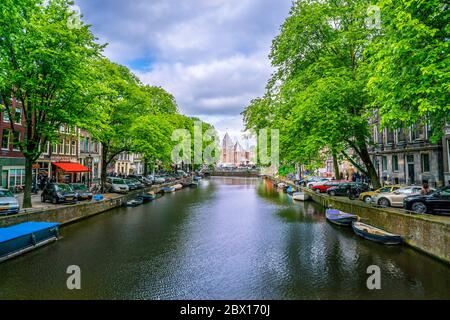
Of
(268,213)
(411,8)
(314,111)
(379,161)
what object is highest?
(411,8)

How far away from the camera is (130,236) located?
59.4 ft

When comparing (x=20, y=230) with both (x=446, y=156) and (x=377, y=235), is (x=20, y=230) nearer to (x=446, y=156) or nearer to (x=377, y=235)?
(x=377, y=235)

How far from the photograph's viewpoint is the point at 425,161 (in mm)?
32688

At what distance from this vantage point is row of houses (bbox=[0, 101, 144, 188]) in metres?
30.7

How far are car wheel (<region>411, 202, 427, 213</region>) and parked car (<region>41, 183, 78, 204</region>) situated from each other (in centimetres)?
2579

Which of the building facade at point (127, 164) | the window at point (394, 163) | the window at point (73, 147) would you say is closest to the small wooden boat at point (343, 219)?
the window at point (394, 163)

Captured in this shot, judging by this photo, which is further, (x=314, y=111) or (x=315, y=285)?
(x=314, y=111)

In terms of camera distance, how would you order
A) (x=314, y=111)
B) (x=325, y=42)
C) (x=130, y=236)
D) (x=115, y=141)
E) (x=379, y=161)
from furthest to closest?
(x=379, y=161)
(x=115, y=141)
(x=325, y=42)
(x=314, y=111)
(x=130, y=236)

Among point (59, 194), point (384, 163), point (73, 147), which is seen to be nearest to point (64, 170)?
point (73, 147)

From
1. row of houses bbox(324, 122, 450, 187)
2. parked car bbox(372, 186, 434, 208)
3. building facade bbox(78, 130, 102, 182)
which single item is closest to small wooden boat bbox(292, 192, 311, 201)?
row of houses bbox(324, 122, 450, 187)
